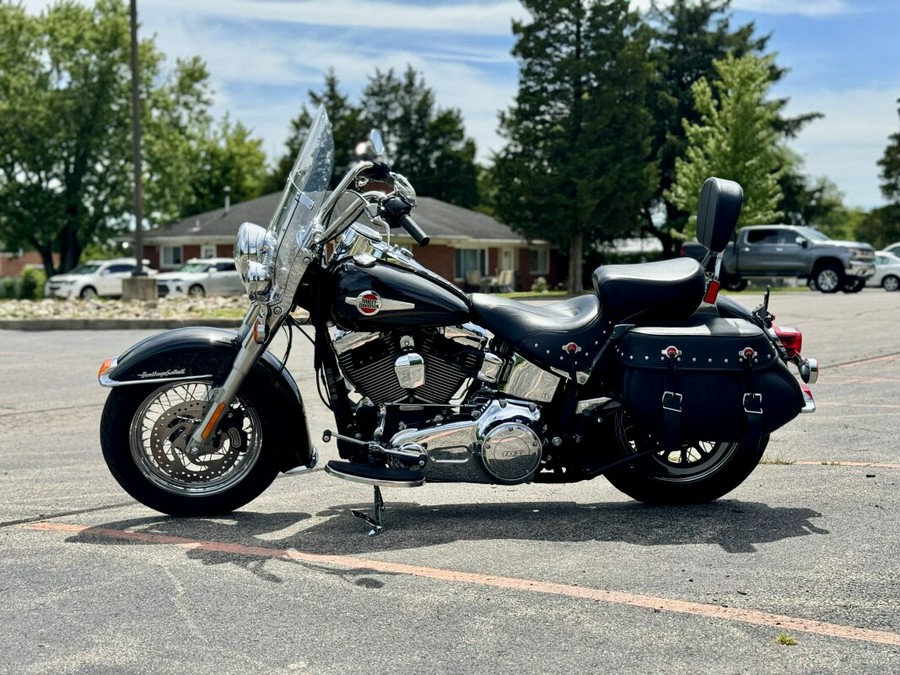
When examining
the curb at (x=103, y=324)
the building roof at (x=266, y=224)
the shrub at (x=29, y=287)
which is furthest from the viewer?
the building roof at (x=266, y=224)

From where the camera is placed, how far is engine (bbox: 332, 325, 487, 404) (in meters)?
5.42

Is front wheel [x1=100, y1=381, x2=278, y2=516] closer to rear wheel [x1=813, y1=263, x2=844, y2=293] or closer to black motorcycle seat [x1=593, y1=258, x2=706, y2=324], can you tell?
black motorcycle seat [x1=593, y1=258, x2=706, y2=324]

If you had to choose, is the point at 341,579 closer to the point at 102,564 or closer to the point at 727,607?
the point at 102,564

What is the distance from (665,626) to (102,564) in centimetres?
251

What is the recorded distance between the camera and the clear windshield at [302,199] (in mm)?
5430

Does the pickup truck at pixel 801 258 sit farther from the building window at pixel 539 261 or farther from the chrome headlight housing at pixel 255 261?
the chrome headlight housing at pixel 255 261

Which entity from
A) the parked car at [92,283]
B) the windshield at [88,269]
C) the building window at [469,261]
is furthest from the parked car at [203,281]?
the building window at [469,261]

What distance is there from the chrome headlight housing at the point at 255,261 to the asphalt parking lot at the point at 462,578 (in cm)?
123

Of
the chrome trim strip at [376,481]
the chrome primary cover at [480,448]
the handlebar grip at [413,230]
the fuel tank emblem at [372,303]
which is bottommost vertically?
the chrome trim strip at [376,481]

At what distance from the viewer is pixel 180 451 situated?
18.3ft

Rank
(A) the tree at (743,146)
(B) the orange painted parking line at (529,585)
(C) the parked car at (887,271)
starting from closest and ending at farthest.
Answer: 1. (B) the orange painted parking line at (529,585)
2. (C) the parked car at (887,271)
3. (A) the tree at (743,146)

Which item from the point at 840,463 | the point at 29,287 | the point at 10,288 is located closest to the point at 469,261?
the point at 29,287

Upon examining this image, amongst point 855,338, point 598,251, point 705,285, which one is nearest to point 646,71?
point 598,251

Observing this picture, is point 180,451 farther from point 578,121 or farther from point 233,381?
point 578,121
